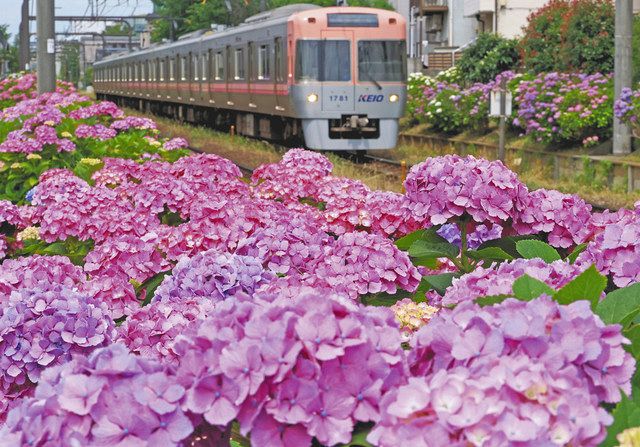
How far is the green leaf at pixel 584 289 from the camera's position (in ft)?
9.00

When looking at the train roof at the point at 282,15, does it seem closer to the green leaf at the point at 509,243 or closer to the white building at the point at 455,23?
the white building at the point at 455,23

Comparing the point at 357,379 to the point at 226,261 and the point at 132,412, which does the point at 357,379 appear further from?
the point at 226,261

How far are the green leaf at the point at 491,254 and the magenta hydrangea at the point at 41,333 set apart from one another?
56.3 inches

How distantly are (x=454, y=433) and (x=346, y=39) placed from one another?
20.3 metres

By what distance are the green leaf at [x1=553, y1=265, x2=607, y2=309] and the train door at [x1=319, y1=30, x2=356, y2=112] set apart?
19.3 meters

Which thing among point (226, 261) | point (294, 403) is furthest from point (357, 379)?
point (226, 261)

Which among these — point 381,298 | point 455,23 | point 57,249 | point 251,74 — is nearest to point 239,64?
point 251,74

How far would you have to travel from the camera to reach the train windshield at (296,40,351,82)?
21.8 metres

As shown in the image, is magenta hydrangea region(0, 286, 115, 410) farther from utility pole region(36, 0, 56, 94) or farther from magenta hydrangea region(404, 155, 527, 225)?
utility pole region(36, 0, 56, 94)

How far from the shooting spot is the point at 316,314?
228 centimetres

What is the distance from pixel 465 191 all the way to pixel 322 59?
1744 cm

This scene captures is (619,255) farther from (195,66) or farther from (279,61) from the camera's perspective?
(195,66)

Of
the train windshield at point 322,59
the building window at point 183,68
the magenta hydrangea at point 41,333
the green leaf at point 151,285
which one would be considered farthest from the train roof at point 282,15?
the magenta hydrangea at point 41,333

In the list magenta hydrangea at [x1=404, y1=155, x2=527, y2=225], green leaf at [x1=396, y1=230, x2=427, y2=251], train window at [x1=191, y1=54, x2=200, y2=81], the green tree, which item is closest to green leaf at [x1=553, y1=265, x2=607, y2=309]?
magenta hydrangea at [x1=404, y1=155, x2=527, y2=225]
